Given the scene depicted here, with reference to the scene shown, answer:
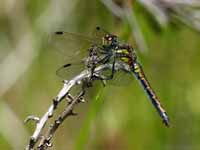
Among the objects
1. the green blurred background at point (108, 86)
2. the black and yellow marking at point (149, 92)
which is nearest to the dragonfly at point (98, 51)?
the black and yellow marking at point (149, 92)

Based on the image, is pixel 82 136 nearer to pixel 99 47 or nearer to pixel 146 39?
pixel 99 47

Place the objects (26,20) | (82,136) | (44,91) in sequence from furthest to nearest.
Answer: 1. (44,91)
2. (26,20)
3. (82,136)

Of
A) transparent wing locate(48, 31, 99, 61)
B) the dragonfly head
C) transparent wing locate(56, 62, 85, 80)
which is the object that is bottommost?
transparent wing locate(56, 62, 85, 80)

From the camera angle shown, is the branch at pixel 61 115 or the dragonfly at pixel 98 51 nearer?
the branch at pixel 61 115

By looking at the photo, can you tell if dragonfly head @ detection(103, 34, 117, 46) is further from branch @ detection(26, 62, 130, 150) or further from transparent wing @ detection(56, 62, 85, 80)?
branch @ detection(26, 62, 130, 150)

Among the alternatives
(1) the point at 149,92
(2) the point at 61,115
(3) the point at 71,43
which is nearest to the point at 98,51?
(3) the point at 71,43

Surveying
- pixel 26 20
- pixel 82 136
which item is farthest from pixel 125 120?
pixel 82 136

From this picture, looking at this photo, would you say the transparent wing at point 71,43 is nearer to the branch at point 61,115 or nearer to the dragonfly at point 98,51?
the dragonfly at point 98,51

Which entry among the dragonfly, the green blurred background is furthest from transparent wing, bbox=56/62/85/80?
the green blurred background
